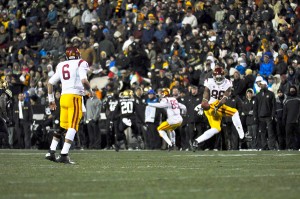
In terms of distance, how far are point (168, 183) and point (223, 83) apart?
9.83 meters

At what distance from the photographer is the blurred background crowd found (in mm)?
22922

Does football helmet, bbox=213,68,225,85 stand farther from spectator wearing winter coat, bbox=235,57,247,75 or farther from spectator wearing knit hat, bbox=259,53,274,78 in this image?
spectator wearing winter coat, bbox=235,57,247,75

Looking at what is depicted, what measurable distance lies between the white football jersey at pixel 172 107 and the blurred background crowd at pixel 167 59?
72 cm

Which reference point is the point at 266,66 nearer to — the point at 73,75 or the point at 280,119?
the point at 280,119

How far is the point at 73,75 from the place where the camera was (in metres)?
14.4

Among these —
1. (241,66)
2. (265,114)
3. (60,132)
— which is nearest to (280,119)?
(265,114)

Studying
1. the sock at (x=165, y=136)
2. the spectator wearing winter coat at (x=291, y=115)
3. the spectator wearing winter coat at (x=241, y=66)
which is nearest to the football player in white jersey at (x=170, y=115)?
the sock at (x=165, y=136)

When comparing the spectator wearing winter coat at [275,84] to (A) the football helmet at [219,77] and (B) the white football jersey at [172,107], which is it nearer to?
(B) the white football jersey at [172,107]

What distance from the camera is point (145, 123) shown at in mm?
24484

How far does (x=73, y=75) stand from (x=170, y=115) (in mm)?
8325

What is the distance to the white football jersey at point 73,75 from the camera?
567 inches

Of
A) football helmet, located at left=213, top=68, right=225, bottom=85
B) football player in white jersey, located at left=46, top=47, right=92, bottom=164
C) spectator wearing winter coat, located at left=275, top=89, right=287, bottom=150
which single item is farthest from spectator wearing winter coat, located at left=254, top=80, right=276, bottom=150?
football player in white jersey, located at left=46, top=47, right=92, bottom=164

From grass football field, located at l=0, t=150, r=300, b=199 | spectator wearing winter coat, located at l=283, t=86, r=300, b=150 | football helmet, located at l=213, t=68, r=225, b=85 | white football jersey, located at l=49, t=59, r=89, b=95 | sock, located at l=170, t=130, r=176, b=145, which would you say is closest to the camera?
grass football field, located at l=0, t=150, r=300, b=199

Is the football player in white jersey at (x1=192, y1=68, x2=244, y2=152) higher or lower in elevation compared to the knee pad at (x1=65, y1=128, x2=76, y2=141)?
higher
